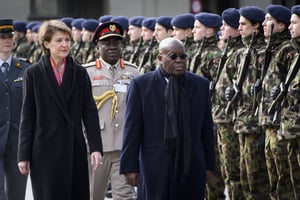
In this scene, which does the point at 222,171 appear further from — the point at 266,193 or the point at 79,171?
the point at 79,171

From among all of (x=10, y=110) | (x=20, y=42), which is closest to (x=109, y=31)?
(x=10, y=110)

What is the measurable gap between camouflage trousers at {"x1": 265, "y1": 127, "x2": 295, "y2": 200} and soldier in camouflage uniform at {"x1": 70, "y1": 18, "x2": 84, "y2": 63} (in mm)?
6300

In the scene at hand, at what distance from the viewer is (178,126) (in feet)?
30.0

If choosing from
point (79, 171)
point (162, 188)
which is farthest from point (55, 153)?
point (162, 188)

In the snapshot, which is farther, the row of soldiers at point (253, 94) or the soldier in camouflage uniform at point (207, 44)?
the soldier in camouflage uniform at point (207, 44)

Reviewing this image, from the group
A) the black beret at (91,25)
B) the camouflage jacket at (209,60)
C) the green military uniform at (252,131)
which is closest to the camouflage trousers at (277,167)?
the green military uniform at (252,131)

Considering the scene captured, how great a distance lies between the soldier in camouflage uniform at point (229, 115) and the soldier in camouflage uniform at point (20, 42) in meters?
9.17

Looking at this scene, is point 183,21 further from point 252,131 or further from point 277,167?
point 277,167

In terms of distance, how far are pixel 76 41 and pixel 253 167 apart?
682cm

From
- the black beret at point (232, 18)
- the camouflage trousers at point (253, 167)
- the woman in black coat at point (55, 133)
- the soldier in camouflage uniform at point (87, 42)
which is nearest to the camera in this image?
the woman in black coat at point (55, 133)

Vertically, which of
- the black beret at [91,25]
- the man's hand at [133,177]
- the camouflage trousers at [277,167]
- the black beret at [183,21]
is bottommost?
the camouflage trousers at [277,167]

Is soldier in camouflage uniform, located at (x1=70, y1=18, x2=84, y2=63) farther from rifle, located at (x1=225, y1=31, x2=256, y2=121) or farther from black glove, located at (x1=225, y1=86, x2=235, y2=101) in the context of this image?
rifle, located at (x1=225, y1=31, x2=256, y2=121)

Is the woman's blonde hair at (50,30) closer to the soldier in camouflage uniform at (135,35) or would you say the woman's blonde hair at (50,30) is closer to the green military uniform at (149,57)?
the green military uniform at (149,57)

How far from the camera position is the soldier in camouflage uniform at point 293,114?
1036 cm
